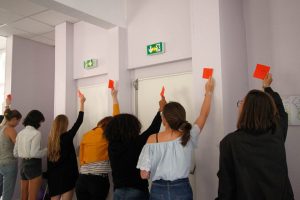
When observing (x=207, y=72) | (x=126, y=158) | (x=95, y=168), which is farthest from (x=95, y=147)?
(x=207, y=72)

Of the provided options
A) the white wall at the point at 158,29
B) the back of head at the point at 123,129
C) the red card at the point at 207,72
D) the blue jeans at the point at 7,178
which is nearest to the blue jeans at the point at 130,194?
the back of head at the point at 123,129

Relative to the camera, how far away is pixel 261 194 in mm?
1374

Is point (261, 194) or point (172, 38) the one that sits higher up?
point (172, 38)

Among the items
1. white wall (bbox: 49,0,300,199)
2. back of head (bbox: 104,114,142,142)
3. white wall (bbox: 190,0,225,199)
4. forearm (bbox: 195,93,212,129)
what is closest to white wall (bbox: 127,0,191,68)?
white wall (bbox: 49,0,300,199)

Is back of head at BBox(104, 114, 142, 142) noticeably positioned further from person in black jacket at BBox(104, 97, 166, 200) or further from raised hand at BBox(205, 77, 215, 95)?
raised hand at BBox(205, 77, 215, 95)

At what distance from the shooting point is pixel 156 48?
2.76 meters

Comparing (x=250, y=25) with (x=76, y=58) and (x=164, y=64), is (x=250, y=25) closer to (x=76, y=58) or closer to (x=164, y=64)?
(x=164, y=64)

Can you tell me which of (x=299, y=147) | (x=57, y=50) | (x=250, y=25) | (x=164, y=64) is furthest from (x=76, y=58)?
(x=299, y=147)

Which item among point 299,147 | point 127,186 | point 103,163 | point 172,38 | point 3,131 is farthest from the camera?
point 3,131

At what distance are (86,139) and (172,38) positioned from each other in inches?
51.8

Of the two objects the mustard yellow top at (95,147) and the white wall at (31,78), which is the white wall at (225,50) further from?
the white wall at (31,78)

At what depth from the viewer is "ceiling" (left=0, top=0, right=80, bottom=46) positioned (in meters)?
3.21

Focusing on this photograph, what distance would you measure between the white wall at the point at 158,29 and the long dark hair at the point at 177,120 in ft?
3.34

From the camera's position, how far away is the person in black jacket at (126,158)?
1.81 metres
